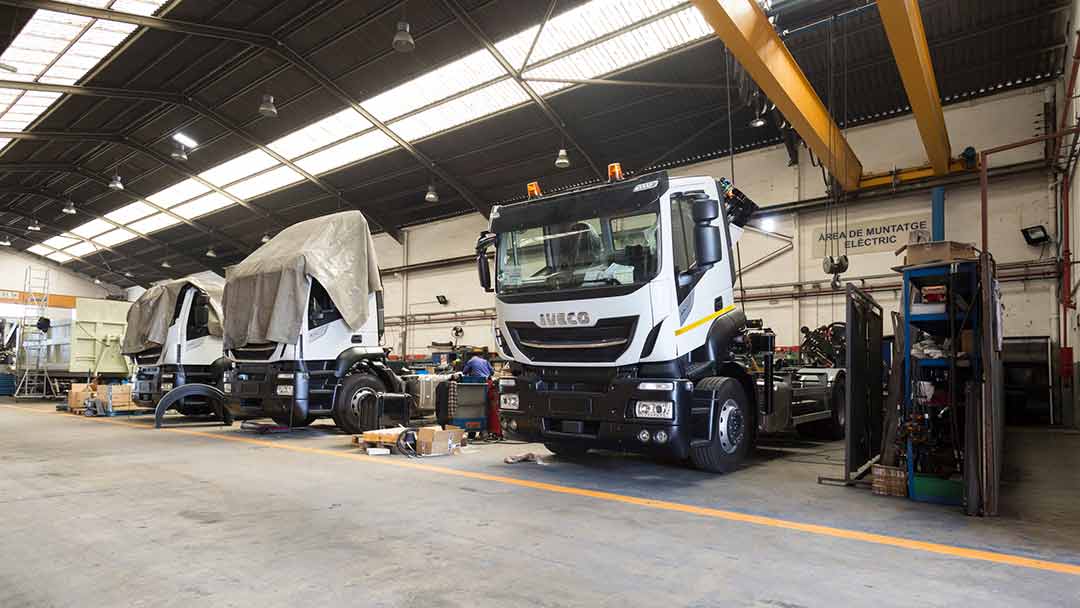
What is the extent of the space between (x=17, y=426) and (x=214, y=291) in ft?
12.8

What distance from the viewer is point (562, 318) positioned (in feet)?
18.5

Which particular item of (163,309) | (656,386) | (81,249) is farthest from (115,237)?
(656,386)

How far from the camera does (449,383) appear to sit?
8609 millimetres

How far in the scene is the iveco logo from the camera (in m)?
5.55

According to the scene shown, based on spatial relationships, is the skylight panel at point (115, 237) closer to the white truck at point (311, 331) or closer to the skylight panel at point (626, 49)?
the skylight panel at point (626, 49)

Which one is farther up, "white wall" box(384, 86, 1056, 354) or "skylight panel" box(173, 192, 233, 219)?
"skylight panel" box(173, 192, 233, 219)

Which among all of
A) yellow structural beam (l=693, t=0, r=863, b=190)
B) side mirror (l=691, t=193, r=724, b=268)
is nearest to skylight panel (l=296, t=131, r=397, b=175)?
yellow structural beam (l=693, t=0, r=863, b=190)

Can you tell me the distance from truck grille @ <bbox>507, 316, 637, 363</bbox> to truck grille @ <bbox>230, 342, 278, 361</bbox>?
4.74 meters

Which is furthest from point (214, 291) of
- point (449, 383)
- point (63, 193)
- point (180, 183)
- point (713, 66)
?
point (63, 193)

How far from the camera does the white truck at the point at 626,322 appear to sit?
5.33 metres

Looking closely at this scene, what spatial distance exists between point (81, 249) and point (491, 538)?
39.4m

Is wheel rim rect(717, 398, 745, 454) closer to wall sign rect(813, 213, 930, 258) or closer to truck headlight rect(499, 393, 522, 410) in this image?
truck headlight rect(499, 393, 522, 410)

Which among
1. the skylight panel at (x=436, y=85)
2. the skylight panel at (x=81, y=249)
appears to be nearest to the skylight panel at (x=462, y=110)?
the skylight panel at (x=436, y=85)

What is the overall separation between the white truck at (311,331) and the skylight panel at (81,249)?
99.2 ft
